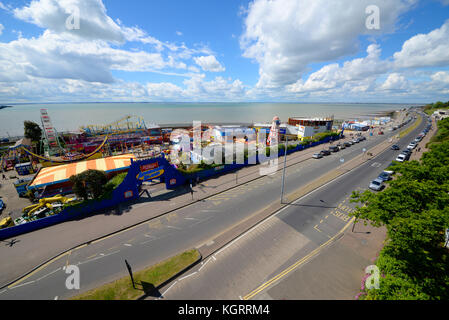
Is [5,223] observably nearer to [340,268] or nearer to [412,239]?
[340,268]

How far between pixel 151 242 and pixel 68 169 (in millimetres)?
23396

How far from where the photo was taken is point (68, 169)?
92.8 ft

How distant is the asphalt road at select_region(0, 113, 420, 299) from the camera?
13.1 m

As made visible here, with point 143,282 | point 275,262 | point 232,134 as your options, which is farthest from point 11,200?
point 232,134

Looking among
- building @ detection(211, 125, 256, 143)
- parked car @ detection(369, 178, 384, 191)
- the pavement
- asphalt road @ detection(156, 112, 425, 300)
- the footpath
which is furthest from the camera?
building @ detection(211, 125, 256, 143)

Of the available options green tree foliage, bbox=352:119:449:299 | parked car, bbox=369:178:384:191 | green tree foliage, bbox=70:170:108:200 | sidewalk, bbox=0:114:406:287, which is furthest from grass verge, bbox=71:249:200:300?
parked car, bbox=369:178:384:191

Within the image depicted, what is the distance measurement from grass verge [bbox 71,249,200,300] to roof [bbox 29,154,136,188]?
56.7ft

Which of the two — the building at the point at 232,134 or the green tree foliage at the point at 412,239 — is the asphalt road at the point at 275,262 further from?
the building at the point at 232,134

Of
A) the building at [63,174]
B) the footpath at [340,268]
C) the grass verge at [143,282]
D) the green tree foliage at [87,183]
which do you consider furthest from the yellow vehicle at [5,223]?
the footpath at [340,268]

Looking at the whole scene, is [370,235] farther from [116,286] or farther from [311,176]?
[116,286]

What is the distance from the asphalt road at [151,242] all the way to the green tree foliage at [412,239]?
619 cm

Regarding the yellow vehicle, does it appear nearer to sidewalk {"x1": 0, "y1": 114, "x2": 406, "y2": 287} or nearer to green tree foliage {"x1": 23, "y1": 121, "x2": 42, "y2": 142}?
sidewalk {"x1": 0, "y1": 114, "x2": 406, "y2": 287}

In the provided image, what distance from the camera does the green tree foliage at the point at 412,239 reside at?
897cm
